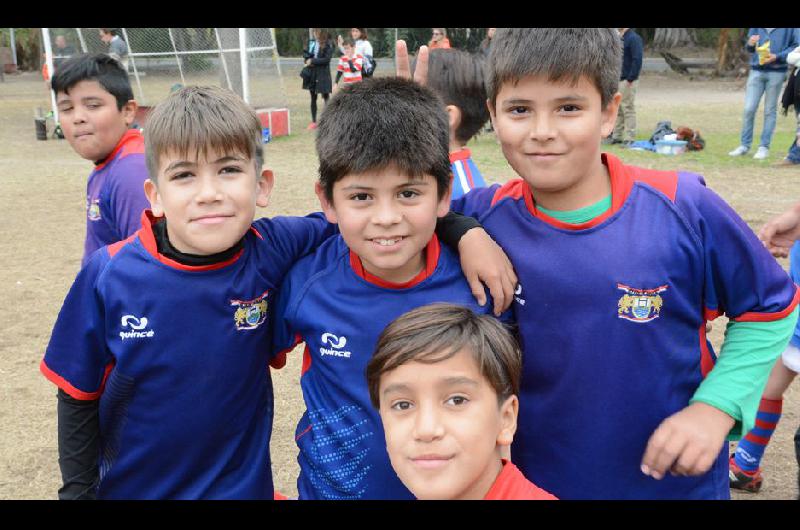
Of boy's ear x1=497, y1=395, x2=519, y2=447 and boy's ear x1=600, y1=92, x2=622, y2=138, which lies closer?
boy's ear x1=497, y1=395, x2=519, y2=447

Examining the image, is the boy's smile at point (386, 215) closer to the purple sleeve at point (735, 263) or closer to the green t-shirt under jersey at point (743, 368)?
the green t-shirt under jersey at point (743, 368)

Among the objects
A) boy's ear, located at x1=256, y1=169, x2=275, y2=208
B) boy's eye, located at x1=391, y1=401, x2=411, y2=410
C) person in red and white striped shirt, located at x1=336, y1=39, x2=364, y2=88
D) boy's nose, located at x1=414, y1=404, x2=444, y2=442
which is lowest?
person in red and white striped shirt, located at x1=336, y1=39, x2=364, y2=88

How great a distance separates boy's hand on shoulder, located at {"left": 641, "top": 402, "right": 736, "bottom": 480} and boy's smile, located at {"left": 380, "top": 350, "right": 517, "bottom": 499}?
1.52 feet

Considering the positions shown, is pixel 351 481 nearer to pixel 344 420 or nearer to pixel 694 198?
pixel 344 420

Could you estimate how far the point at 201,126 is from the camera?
244cm

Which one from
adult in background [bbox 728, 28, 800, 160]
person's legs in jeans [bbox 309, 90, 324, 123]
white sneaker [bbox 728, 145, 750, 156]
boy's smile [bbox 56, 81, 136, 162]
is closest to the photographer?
boy's smile [bbox 56, 81, 136, 162]

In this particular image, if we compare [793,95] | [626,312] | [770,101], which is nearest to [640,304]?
[626,312]

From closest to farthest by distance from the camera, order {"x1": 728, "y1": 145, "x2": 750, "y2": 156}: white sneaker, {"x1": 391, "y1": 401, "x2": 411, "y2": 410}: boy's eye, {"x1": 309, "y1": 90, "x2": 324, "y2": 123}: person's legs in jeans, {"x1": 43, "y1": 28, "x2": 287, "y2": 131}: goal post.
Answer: {"x1": 391, "y1": 401, "x2": 411, "y2": 410}: boy's eye, {"x1": 728, "y1": 145, "x2": 750, "y2": 156}: white sneaker, {"x1": 43, "y1": 28, "x2": 287, "y2": 131}: goal post, {"x1": 309, "y1": 90, "x2": 324, "y2": 123}: person's legs in jeans

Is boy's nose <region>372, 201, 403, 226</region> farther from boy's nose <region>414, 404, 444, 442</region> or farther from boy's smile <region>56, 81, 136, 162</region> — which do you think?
boy's smile <region>56, 81, 136, 162</region>

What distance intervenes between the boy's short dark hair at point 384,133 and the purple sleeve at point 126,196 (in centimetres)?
160

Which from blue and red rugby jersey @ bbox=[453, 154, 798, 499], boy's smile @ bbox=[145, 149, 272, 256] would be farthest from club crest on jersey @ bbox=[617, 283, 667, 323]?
boy's smile @ bbox=[145, 149, 272, 256]

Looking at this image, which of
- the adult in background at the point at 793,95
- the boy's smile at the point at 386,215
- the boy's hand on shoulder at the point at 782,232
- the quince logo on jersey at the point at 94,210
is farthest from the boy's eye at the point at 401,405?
the adult in background at the point at 793,95

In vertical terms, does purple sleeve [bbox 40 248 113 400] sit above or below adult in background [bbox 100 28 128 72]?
above

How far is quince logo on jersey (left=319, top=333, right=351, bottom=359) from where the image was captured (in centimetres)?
236
